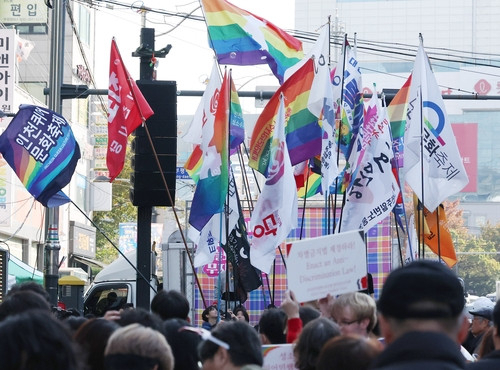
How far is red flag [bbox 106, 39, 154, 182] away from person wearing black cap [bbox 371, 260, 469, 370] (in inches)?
421

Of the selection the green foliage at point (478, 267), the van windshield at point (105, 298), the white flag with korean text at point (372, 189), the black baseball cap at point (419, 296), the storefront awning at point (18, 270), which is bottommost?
the green foliage at point (478, 267)

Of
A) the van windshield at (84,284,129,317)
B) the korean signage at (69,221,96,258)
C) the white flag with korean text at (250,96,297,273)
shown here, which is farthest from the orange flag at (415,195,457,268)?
the korean signage at (69,221,96,258)

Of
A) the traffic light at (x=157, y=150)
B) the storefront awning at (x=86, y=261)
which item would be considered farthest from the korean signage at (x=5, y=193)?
the traffic light at (x=157, y=150)

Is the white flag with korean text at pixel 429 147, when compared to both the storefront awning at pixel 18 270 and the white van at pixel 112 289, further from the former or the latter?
the storefront awning at pixel 18 270

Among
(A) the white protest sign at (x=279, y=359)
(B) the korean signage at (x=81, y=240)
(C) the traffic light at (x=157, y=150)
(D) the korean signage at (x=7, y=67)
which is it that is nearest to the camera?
(A) the white protest sign at (x=279, y=359)

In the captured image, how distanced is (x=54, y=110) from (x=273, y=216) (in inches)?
290

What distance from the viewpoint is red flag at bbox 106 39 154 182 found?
14344mm

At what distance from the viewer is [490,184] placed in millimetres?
152375

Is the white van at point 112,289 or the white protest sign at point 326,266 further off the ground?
the white protest sign at point 326,266

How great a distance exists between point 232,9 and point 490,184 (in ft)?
461

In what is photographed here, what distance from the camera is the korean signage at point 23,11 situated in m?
51.0

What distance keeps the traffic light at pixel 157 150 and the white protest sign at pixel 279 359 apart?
25.9 ft

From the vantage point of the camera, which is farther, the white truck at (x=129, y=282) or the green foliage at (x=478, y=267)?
the green foliage at (x=478, y=267)

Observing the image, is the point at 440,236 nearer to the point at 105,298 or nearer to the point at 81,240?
the point at 105,298
